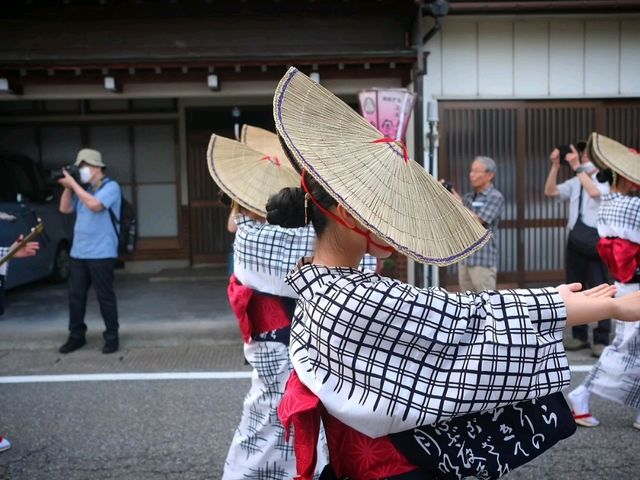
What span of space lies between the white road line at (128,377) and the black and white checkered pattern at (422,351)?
3670 millimetres

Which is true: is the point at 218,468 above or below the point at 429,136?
below

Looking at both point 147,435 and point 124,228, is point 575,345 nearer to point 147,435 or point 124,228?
point 147,435

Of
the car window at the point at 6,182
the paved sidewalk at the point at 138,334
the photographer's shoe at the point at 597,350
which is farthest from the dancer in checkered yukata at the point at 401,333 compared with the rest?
the car window at the point at 6,182

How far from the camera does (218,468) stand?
11.3 ft

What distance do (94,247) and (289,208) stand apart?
4.44 m

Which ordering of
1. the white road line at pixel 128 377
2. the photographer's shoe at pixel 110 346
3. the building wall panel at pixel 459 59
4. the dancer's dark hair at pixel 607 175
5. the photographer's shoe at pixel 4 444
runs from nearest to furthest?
1. the photographer's shoe at pixel 4 444
2. the dancer's dark hair at pixel 607 175
3. the white road line at pixel 128 377
4. the photographer's shoe at pixel 110 346
5. the building wall panel at pixel 459 59

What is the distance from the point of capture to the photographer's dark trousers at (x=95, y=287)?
5.82m

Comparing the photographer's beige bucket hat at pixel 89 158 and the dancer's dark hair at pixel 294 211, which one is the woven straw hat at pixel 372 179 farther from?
the photographer's beige bucket hat at pixel 89 158

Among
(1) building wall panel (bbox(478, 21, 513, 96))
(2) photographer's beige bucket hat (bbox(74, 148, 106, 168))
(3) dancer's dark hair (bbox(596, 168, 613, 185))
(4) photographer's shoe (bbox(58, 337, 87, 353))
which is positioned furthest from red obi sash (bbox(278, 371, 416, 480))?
(1) building wall panel (bbox(478, 21, 513, 96))

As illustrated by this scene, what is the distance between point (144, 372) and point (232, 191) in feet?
9.46

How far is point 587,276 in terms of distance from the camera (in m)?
5.71

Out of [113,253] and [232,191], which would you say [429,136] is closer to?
[113,253]

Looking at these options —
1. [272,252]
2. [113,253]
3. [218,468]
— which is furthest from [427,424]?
[113,253]

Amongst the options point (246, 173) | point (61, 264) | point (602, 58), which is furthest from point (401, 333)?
point (61, 264)
